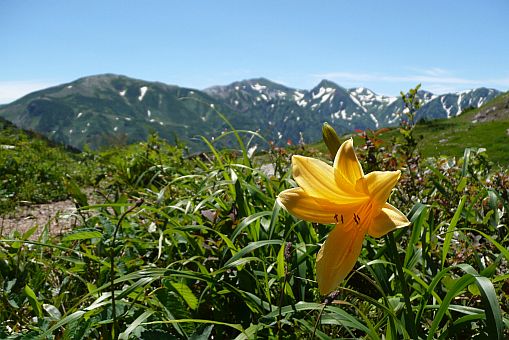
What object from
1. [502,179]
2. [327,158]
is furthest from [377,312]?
[327,158]

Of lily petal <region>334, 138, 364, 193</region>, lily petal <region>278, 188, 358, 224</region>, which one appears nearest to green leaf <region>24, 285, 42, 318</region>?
lily petal <region>278, 188, 358, 224</region>

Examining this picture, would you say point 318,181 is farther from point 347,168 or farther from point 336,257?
point 336,257

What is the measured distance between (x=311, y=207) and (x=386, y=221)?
223 millimetres

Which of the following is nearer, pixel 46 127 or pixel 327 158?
pixel 327 158

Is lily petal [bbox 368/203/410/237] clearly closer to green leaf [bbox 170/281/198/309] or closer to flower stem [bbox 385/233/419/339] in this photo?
flower stem [bbox 385/233/419/339]

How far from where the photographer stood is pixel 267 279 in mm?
1631

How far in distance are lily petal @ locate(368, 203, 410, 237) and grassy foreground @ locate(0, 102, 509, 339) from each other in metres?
0.10

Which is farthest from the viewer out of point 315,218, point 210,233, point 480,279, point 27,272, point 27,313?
point 210,233

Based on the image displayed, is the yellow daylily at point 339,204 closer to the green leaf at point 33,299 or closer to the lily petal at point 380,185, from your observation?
the lily petal at point 380,185

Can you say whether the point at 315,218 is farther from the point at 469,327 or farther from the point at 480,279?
the point at 469,327

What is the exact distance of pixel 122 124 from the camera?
199 meters

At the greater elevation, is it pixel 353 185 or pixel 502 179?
pixel 353 185

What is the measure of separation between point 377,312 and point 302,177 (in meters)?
0.97

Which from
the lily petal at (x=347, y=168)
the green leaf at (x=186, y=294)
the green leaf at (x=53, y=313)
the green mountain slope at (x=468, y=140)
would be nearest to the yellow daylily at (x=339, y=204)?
the lily petal at (x=347, y=168)
